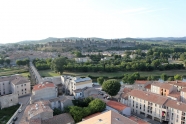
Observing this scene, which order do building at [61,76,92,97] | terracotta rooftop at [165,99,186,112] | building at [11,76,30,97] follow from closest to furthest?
terracotta rooftop at [165,99,186,112] < building at [61,76,92,97] < building at [11,76,30,97]

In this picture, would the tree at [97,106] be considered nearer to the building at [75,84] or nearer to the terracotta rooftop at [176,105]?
the building at [75,84]

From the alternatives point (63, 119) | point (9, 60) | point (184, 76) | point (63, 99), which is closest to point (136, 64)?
point (184, 76)

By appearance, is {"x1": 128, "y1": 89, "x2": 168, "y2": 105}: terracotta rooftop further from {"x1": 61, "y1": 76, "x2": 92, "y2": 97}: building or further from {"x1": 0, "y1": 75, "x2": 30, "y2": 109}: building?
{"x1": 0, "y1": 75, "x2": 30, "y2": 109}: building

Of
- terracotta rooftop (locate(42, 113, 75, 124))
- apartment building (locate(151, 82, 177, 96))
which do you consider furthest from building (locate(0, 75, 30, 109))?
apartment building (locate(151, 82, 177, 96))

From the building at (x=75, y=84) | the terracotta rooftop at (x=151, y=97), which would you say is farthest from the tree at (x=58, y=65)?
the terracotta rooftop at (x=151, y=97)

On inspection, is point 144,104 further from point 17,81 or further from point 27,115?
point 17,81
